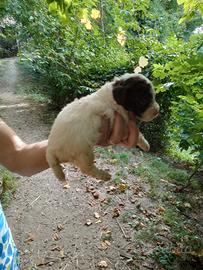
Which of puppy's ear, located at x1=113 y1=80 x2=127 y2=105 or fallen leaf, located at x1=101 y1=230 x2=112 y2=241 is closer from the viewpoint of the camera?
puppy's ear, located at x1=113 y1=80 x2=127 y2=105

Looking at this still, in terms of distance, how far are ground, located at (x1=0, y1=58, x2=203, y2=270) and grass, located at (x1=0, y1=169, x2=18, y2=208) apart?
7 centimetres

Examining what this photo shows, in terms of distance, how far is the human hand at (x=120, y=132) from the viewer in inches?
55.2

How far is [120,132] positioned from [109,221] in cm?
268

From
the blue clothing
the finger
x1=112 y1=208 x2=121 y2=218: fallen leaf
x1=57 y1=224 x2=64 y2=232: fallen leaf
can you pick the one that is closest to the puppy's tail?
the finger

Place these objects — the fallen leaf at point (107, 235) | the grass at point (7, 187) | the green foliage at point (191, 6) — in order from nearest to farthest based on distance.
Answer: the green foliage at point (191, 6) < the fallen leaf at point (107, 235) < the grass at point (7, 187)

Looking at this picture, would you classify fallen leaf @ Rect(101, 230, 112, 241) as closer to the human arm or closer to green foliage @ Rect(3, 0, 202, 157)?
the human arm

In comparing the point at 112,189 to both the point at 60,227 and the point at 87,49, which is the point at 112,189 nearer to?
the point at 60,227

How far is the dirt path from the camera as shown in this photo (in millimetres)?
3375

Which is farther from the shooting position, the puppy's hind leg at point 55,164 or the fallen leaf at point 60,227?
the fallen leaf at point 60,227

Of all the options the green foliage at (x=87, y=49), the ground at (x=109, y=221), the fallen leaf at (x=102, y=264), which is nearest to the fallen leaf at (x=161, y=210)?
the ground at (x=109, y=221)

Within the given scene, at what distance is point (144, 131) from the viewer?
6281mm

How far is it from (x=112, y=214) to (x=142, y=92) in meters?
2.84

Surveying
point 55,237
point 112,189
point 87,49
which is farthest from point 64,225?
point 87,49

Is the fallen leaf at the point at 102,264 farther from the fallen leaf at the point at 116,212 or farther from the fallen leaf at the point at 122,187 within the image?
the fallen leaf at the point at 122,187
